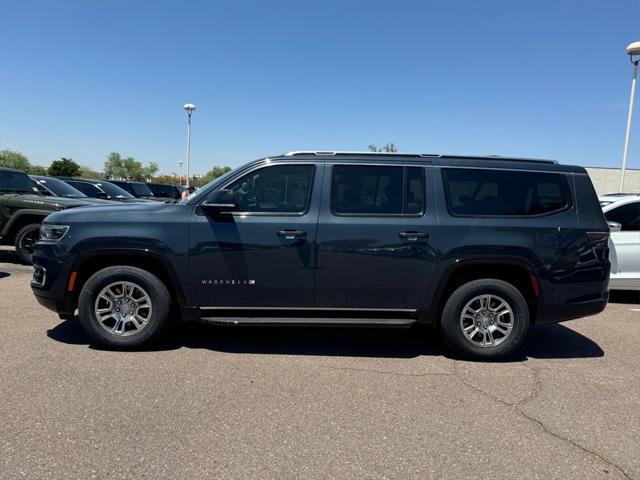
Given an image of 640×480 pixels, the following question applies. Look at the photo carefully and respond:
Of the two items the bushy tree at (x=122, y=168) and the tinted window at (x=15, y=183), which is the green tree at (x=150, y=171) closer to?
the bushy tree at (x=122, y=168)

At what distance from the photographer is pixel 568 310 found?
449cm

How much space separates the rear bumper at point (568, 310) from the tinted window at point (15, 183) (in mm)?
10200

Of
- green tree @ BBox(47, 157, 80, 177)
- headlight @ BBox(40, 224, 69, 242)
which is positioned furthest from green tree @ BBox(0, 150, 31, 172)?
headlight @ BBox(40, 224, 69, 242)

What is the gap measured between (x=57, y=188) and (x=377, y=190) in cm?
934

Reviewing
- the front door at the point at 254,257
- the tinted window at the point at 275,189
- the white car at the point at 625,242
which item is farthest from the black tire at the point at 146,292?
the white car at the point at 625,242

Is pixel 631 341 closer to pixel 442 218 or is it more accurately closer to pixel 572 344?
pixel 572 344

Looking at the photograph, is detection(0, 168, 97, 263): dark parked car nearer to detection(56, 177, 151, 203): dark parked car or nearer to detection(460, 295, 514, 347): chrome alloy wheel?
detection(56, 177, 151, 203): dark parked car

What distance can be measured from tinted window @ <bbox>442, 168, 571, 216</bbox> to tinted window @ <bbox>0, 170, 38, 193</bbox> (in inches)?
366

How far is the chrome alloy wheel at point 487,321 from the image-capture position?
452 centimetres

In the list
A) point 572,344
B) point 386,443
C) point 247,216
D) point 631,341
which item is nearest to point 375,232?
point 247,216

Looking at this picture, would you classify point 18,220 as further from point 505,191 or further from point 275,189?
point 505,191

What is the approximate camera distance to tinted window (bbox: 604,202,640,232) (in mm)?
7246

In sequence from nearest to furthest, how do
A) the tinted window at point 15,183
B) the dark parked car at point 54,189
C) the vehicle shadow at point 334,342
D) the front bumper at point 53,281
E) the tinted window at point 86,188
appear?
1. the front bumper at point 53,281
2. the vehicle shadow at point 334,342
3. the tinted window at point 15,183
4. the dark parked car at point 54,189
5. the tinted window at point 86,188

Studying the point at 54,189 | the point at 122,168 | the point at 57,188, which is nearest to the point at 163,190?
the point at 57,188
